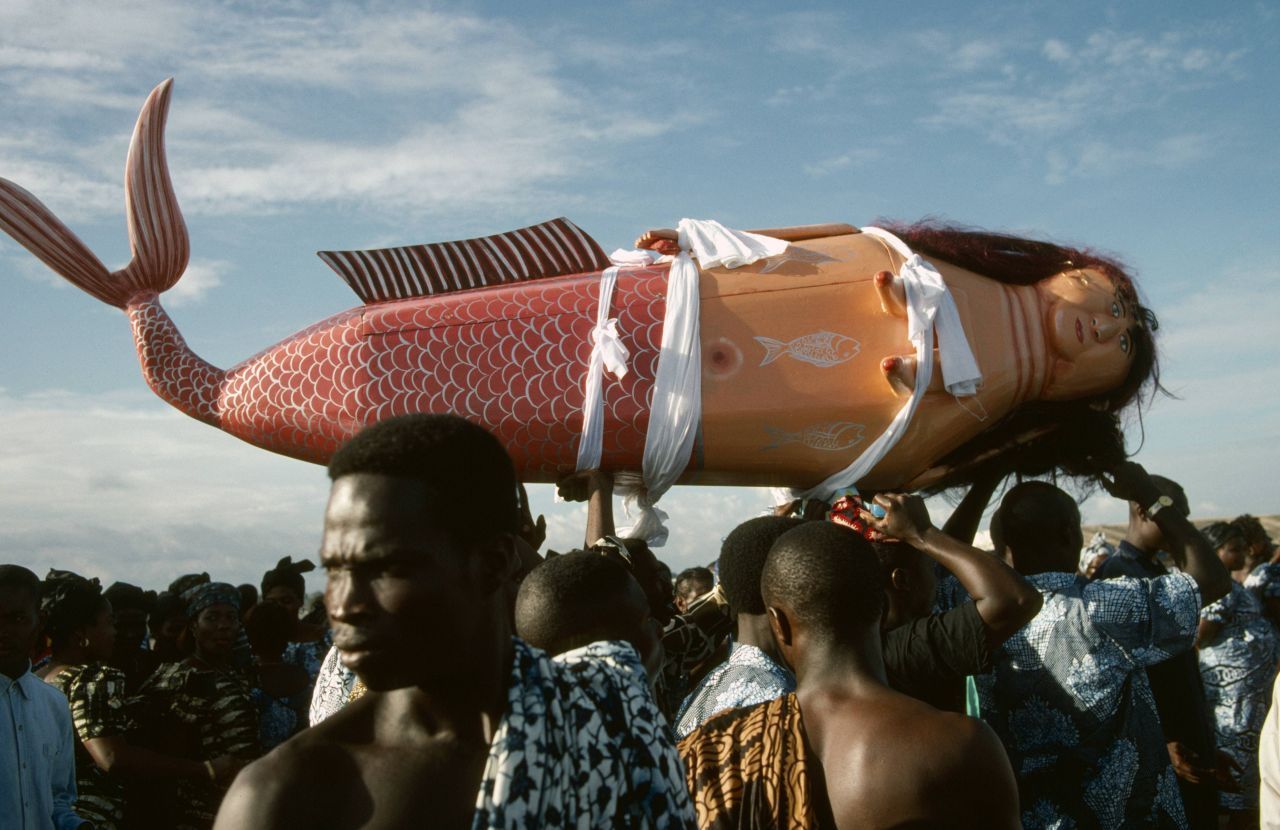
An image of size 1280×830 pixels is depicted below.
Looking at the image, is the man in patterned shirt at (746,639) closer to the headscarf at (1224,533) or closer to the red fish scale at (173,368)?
the red fish scale at (173,368)

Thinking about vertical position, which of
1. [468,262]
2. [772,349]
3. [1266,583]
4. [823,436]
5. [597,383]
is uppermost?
[468,262]

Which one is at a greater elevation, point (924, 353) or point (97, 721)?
point (924, 353)

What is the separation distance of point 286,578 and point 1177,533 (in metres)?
4.07

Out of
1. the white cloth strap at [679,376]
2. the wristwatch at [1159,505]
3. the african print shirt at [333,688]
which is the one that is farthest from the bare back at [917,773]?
the wristwatch at [1159,505]

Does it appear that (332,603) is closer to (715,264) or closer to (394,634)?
(394,634)

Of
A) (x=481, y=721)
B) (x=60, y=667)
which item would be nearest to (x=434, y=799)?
(x=481, y=721)

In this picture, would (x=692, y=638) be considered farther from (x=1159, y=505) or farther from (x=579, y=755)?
(x=579, y=755)

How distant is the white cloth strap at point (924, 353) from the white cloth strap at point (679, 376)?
1.51ft

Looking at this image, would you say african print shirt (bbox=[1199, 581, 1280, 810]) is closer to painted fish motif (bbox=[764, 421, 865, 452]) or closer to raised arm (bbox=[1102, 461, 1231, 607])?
raised arm (bbox=[1102, 461, 1231, 607])

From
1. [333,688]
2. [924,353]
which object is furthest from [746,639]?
[924,353]

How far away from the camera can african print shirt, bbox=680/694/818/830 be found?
74.5 inches

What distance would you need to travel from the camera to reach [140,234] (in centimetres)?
402

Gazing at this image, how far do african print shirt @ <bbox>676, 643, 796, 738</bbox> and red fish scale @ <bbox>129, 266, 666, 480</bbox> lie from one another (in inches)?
44.6

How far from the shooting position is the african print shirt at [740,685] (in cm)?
248
